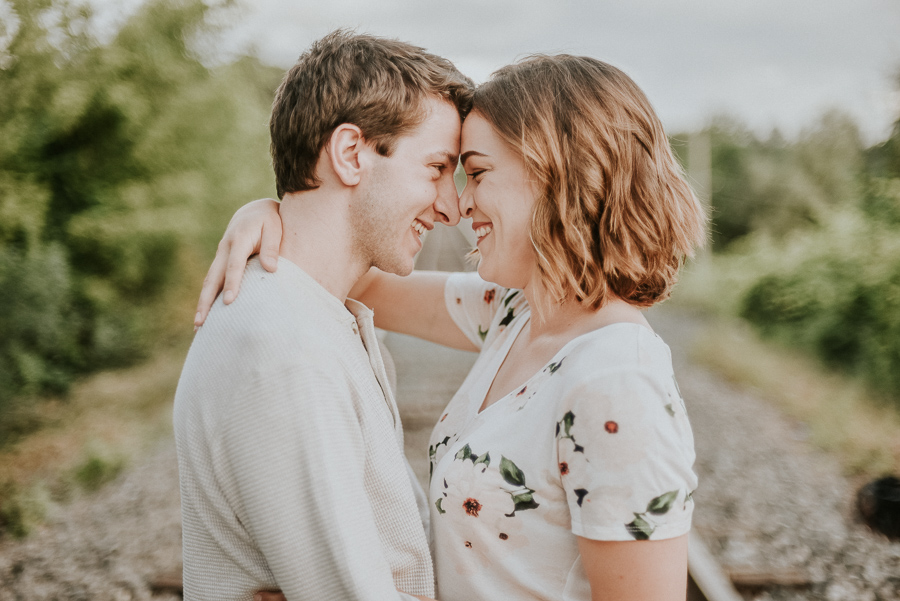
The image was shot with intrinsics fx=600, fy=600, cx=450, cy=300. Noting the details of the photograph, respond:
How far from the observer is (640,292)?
191 cm

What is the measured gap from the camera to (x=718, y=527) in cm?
457

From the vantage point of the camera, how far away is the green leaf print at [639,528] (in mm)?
1394

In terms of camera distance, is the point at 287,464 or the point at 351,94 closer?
the point at 287,464

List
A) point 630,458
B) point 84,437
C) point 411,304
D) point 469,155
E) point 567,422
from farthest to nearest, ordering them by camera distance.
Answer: point 84,437
point 411,304
point 469,155
point 567,422
point 630,458

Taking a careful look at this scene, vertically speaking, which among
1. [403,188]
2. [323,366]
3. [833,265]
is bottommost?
[833,265]

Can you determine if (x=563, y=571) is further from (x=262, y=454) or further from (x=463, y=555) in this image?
(x=262, y=454)

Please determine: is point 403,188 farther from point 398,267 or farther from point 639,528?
point 639,528

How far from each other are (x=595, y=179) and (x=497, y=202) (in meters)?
0.33

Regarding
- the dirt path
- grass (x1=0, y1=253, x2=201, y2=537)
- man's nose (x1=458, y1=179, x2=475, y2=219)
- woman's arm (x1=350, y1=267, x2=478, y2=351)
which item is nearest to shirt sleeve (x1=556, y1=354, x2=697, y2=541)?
man's nose (x1=458, y1=179, x2=475, y2=219)

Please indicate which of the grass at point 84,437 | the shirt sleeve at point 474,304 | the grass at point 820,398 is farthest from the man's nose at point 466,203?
the grass at point 820,398

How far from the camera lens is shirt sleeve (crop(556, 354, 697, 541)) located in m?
1.38

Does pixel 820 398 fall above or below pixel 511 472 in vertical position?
below

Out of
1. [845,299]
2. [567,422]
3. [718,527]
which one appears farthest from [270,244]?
[845,299]

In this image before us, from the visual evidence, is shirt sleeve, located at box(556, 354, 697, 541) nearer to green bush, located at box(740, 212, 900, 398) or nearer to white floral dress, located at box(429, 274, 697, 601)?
white floral dress, located at box(429, 274, 697, 601)
